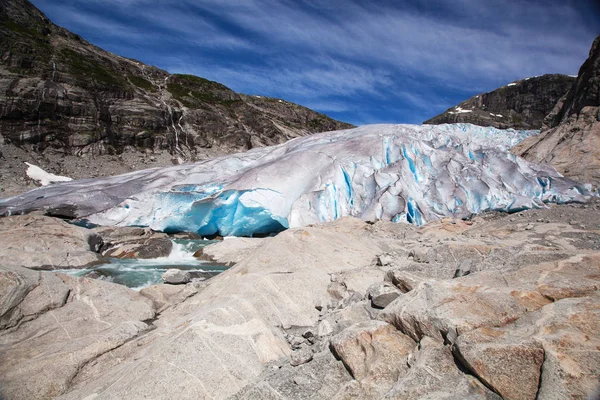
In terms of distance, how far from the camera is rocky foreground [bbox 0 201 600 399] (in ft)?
8.52

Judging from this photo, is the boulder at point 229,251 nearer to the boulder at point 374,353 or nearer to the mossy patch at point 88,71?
the boulder at point 374,353

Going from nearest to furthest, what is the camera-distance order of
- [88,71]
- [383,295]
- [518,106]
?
1. [383,295]
2. [88,71]
3. [518,106]

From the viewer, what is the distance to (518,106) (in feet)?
241

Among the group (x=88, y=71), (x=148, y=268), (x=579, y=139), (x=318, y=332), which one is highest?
(x=88, y=71)

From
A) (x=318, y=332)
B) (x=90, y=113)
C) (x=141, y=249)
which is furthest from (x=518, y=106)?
(x=318, y=332)

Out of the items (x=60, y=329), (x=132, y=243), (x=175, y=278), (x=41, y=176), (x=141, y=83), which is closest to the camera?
(x=60, y=329)

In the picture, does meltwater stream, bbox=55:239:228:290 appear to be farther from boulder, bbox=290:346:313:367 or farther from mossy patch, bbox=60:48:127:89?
mossy patch, bbox=60:48:127:89

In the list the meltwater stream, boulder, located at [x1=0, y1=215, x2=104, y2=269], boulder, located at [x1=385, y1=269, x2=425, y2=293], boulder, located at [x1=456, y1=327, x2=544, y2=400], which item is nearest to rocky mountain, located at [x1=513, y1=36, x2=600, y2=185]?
boulder, located at [x1=385, y1=269, x2=425, y2=293]

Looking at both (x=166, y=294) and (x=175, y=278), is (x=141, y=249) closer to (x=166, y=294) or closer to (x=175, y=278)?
(x=175, y=278)

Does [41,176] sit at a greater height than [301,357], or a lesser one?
lesser

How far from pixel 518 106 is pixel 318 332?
84.6 metres

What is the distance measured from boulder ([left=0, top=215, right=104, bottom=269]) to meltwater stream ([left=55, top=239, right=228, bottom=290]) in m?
0.55

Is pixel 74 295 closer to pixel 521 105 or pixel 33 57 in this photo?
pixel 33 57

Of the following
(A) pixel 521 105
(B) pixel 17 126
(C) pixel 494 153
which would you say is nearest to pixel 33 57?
(B) pixel 17 126
